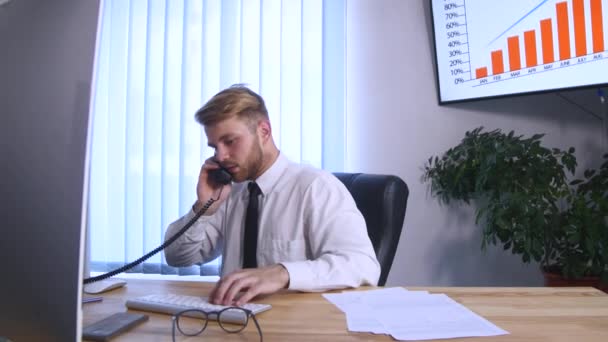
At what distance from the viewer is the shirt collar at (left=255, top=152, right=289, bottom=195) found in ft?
4.29

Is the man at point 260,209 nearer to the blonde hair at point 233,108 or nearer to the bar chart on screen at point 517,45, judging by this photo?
the blonde hair at point 233,108

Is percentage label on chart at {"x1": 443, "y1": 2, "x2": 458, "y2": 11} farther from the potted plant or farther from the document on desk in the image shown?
the document on desk

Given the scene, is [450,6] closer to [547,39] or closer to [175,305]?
[547,39]

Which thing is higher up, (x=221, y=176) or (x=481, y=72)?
(x=481, y=72)

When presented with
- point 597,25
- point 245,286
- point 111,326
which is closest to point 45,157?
point 111,326

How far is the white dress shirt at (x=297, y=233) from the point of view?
93cm

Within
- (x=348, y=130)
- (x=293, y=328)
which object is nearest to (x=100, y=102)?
(x=348, y=130)

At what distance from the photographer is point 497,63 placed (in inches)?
80.0

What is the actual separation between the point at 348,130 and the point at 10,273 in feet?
6.49

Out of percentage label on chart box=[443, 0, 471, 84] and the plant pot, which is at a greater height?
percentage label on chart box=[443, 0, 471, 84]

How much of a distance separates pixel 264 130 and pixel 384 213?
0.45 metres

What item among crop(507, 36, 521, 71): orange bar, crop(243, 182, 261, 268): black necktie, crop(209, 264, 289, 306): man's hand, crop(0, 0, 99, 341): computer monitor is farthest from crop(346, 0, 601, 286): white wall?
crop(0, 0, 99, 341): computer monitor

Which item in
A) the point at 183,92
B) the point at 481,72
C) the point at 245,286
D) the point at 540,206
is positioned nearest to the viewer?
the point at 245,286

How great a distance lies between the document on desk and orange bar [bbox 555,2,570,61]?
1520 millimetres
